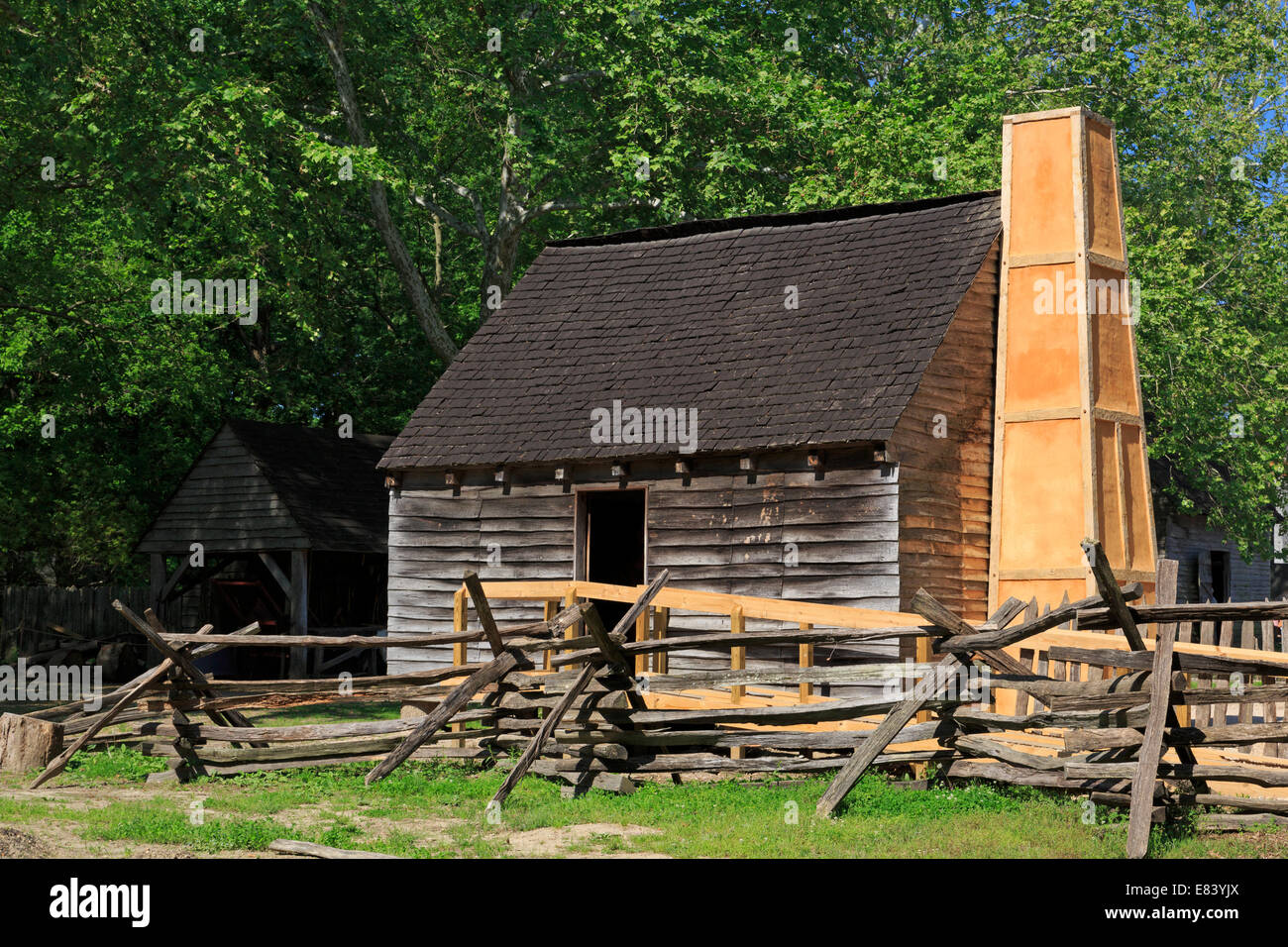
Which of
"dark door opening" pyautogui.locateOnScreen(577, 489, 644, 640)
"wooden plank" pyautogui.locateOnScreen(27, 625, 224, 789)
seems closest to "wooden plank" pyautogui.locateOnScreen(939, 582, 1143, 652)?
"wooden plank" pyautogui.locateOnScreen(27, 625, 224, 789)

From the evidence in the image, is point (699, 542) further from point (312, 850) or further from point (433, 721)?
point (312, 850)

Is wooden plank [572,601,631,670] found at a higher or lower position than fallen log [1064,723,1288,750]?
higher

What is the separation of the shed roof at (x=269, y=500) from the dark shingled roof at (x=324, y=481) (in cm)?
2

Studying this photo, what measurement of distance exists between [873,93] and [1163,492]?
10.8 meters

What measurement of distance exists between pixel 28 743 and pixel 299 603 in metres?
12.4

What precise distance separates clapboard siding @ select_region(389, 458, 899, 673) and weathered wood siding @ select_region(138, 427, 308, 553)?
7.32m

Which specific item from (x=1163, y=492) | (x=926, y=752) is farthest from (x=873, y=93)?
(x=926, y=752)

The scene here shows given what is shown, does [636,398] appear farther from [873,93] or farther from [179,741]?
[873,93]

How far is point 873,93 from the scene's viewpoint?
104 ft

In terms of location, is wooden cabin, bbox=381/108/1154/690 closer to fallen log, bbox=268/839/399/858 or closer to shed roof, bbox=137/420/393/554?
shed roof, bbox=137/420/393/554

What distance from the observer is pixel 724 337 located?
1867 cm

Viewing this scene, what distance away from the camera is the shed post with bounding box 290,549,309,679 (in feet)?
82.8

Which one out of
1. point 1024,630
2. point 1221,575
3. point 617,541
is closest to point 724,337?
point 617,541

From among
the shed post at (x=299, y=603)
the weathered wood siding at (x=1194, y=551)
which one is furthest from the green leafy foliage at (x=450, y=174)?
the shed post at (x=299, y=603)
